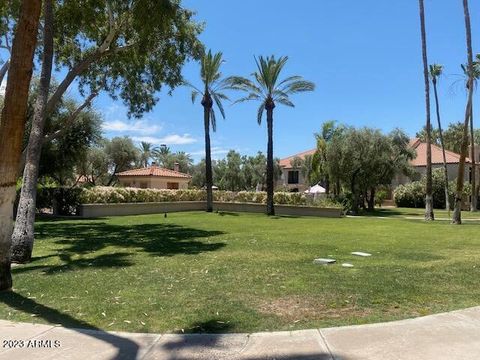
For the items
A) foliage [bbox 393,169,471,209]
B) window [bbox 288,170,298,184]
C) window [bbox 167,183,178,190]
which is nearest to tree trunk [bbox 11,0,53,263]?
window [bbox 167,183,178,190]

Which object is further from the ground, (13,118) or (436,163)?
(436,163)

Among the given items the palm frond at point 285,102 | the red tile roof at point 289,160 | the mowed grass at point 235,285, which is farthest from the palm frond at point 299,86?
the red tile roof at point 289,160

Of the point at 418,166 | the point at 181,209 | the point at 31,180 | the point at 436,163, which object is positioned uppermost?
the point at 436,163

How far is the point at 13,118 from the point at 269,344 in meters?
5.19

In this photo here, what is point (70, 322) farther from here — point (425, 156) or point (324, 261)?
point (425, 156)

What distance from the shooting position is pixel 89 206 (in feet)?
87.2

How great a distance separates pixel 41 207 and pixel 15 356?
24752 mm

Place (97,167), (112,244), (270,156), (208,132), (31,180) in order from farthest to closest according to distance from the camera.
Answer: (97,167) < (208,132) < (270,156) < (112,244) < (31,180)

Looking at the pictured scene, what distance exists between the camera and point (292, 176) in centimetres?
6812

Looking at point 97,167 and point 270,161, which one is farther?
point 97,167

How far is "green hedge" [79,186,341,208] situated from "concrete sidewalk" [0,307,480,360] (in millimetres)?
22510

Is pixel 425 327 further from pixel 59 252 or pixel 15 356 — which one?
pixel 59 252

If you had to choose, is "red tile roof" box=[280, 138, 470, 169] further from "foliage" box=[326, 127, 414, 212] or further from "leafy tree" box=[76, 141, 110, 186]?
"leafy tree" box=[76, 141, 110, 186]

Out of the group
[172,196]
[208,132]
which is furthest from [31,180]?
[208,132]
